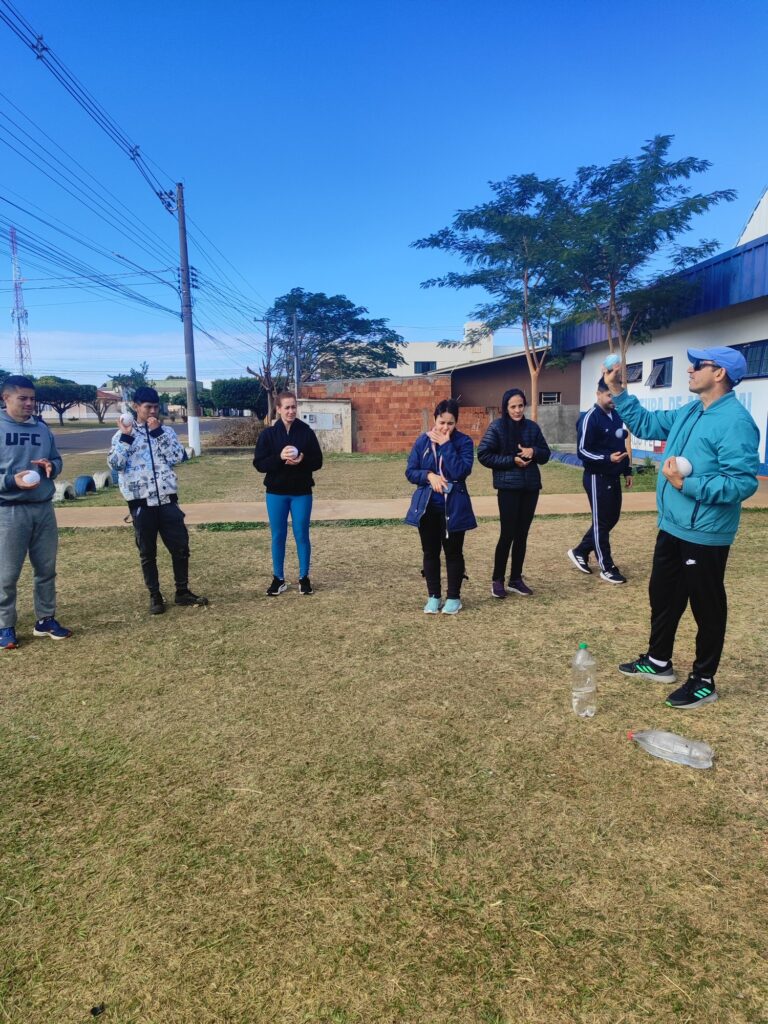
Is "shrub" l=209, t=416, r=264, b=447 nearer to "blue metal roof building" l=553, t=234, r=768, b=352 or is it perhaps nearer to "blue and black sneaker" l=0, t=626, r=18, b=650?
"blue metal roof building" l=553, t=234, r=768, b=352

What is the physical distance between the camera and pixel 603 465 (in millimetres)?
5934

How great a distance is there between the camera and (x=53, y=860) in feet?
8.04

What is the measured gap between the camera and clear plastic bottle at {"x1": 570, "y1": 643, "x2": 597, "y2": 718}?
3545mm

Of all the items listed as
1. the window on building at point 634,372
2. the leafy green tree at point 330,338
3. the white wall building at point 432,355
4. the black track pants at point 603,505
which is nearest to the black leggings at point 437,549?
the black track pants at point 603,505

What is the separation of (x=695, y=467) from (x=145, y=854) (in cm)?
318

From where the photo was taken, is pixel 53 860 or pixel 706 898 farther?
pixel 53 860

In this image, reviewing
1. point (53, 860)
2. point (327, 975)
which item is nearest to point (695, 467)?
point (327, 975)

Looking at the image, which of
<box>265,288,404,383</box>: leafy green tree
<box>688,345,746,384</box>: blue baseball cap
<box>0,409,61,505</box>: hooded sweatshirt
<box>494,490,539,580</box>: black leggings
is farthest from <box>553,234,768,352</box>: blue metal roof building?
<box>265,288,404,383</box>: leafy green tree

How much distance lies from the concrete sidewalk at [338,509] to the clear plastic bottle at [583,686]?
20.0 feet

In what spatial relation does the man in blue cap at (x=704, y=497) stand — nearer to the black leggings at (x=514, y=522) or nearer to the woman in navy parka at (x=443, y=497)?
the woman in navy parka at (x=443, y=497)

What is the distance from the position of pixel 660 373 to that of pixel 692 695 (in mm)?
15851

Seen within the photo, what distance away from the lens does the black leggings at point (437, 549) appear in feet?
16.9

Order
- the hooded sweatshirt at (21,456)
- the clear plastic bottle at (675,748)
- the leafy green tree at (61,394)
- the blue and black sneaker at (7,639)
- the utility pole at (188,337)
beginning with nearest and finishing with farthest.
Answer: the clear plastic bottle at (675,748) < the hooded sweatshirt at (21,456) < the blue and black sneaker at (7,639) < the utility pole at (188,337) < the leafy green tree at (61,394)

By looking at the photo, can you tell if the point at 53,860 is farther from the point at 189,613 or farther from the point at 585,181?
the point at 585,181
